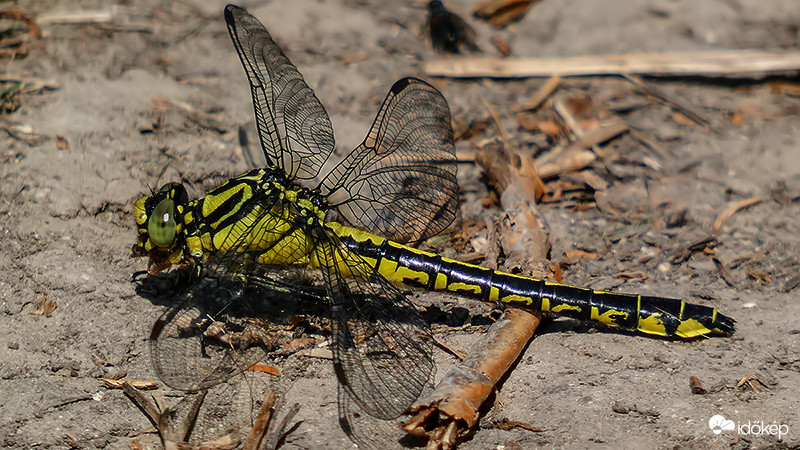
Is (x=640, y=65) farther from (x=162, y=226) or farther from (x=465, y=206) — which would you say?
(x=162, y=226)

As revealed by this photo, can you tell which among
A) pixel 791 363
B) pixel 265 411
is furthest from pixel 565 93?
pixel 265 411

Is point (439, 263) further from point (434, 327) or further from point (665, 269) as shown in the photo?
point (665, 269)

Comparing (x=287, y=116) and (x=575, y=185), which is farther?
(x=575, y=185)

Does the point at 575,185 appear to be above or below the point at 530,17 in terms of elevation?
below

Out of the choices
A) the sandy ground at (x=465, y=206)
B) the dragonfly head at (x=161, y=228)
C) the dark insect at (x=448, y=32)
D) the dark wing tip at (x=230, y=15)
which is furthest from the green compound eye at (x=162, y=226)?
the dark insect at (x=448, y=32)

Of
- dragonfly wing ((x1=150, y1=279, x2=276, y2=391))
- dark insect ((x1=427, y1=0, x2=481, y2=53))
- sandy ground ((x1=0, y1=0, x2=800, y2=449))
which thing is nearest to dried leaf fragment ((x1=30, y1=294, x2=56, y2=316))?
sandy ground ((x1=0, y1=0, x2=800, y2=449))

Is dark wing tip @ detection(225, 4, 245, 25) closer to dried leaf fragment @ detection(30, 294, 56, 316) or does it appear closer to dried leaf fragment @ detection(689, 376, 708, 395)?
dried leaf fragment @ detection(30, 294, 56, 316)

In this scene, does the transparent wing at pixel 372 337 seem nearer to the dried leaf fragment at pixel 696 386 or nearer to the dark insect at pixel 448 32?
the dried leaf fragment at pixel 696 386
